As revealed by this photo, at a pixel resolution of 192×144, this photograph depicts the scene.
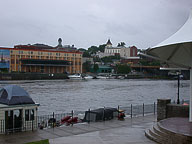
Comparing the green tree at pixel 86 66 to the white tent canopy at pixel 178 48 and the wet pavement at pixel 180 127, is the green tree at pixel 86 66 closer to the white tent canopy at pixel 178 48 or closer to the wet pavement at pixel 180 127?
the white tent canopy at pixel 178 48

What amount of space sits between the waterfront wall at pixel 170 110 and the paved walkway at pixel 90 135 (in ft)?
4.79

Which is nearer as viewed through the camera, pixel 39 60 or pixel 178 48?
pixel 178 48

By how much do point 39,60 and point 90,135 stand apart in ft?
392

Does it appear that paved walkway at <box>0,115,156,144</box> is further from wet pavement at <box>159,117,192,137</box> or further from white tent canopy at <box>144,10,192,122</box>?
white tent canopy at <box>144,10,192,122</box>

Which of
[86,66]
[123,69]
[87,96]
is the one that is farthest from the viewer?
[123,69]

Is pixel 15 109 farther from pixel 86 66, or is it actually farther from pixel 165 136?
pixel 86 66

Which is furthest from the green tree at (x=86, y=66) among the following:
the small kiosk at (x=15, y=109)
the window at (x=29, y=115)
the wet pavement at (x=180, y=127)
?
the wet pavement at (x=180, y=127)

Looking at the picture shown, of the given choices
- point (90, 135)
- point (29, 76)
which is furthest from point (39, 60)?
point (90, 135)

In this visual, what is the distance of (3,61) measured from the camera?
120 metres

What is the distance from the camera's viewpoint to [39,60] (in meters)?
132

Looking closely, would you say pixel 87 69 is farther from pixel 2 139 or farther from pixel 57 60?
pixel 2 139

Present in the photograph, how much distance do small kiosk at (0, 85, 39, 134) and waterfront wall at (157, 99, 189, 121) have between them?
8852 millimetres

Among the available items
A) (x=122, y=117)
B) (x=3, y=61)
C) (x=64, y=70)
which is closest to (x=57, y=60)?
(x=64, y=70)

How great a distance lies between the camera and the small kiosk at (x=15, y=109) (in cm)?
1595
